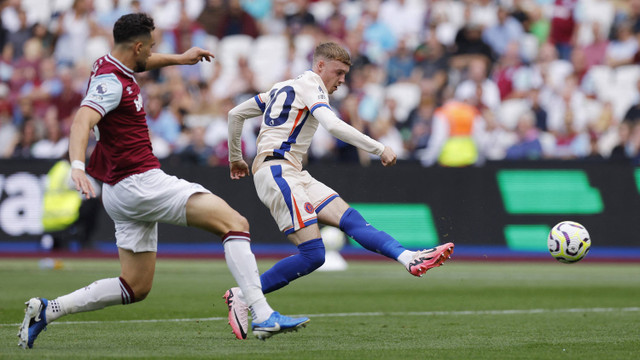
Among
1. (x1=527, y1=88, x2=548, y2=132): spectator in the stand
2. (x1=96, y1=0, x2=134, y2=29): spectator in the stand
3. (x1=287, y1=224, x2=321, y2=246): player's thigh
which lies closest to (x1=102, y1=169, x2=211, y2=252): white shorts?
(x1=287, y1=224, x2=321, y2=246): player's thigh

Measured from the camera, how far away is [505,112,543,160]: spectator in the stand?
18.9 m

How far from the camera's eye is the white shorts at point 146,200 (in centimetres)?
727

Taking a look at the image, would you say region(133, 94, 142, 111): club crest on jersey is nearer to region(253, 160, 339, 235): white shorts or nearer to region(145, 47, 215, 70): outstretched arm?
region(145, 47, 215, 70): outstretched arm

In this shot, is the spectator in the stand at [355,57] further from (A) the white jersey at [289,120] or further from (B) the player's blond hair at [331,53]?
(A) the white jersey at [289,120]

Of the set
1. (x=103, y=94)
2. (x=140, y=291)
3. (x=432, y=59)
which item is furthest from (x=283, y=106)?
(x=432, y=59)

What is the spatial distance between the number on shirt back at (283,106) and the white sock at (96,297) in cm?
189

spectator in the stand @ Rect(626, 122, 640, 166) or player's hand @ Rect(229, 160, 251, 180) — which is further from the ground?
player's hand @ Rect(229, 160, 251, 180)

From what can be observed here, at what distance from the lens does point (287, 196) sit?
841 cm

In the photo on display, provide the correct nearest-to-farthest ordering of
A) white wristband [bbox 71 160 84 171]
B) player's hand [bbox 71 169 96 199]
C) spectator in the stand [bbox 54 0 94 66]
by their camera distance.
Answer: player's hand [bbox 71 169 96 199] < white wristband [bbox 71 160 84 171] < spectator in the stand [bbox 54 0 94 66]

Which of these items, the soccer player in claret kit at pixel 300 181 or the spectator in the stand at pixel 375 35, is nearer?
the soccer player in claret kit at pixel 300 181

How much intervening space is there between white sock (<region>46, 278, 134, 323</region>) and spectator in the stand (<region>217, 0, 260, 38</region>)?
1603 cm

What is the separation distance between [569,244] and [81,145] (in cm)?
505

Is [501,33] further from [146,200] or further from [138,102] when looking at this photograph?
[146,200]

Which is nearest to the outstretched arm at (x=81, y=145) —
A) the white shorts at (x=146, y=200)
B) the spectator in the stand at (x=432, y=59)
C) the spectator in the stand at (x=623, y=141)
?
the white shorts at (x=146, y=200)
